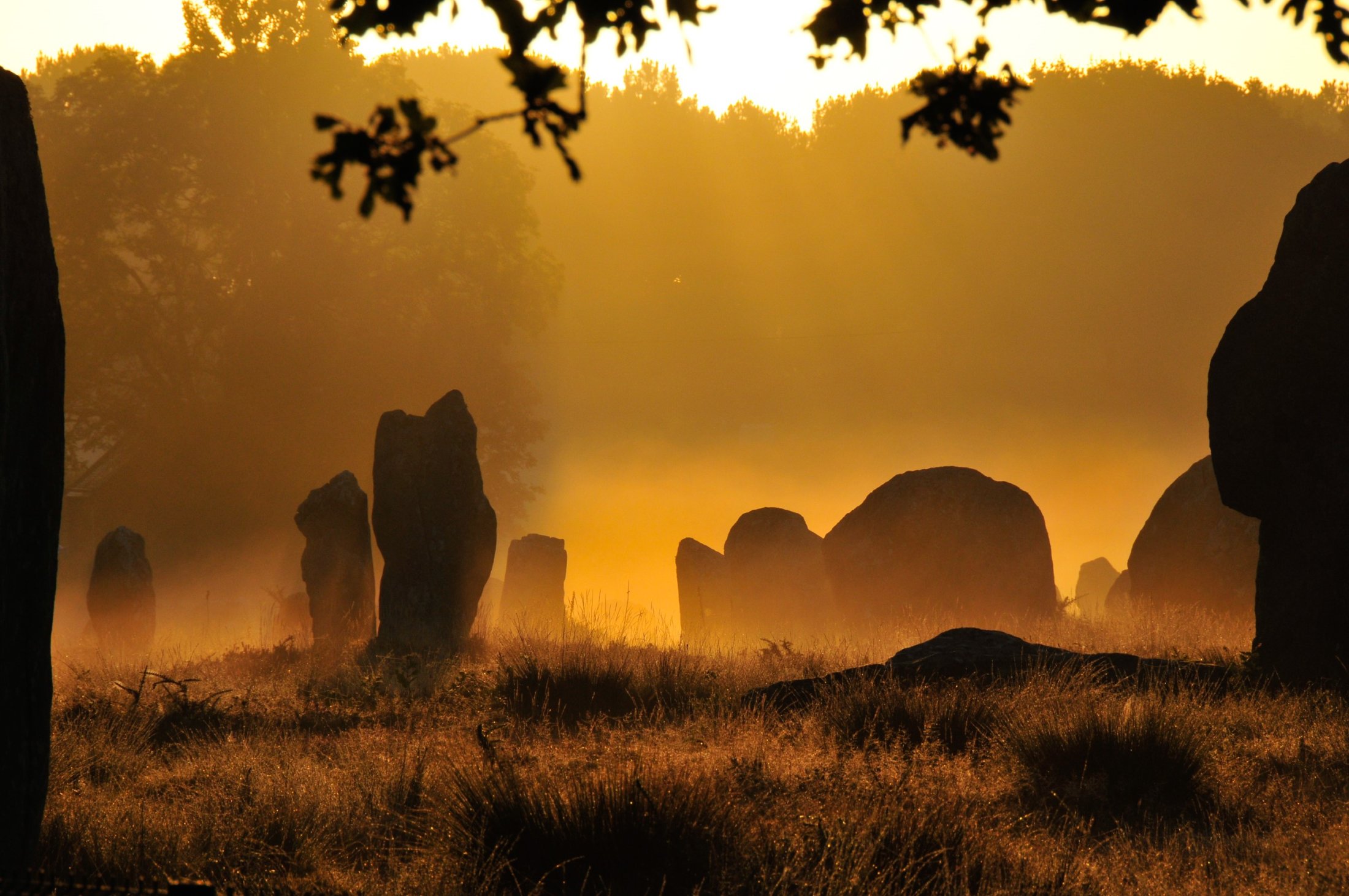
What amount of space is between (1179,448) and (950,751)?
121ft

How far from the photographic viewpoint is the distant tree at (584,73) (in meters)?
2.80

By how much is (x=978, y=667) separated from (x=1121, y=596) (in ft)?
29.9

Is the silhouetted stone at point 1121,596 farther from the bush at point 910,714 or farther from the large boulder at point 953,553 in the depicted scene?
the bush at point 910,714

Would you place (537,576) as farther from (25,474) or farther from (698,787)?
(25,474)

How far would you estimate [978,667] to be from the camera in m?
8.17

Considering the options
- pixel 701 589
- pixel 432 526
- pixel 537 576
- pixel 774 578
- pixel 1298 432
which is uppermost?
pixel 1298 432

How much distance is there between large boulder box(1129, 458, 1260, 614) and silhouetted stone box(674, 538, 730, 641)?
5.47 m

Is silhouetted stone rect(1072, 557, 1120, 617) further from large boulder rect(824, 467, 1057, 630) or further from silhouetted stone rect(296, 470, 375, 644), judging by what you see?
silhouetted stone rect(296, 470, 375, 644)

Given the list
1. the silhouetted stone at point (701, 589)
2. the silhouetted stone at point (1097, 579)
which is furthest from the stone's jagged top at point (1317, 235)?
the silhouetted stone at point (1097, 579)

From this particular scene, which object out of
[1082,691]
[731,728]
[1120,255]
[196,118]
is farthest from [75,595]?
[1120,255]

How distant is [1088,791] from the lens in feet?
18.8

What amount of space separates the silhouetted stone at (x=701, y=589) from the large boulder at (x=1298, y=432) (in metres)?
8.62

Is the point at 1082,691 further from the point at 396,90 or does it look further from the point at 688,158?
the point at 688,158

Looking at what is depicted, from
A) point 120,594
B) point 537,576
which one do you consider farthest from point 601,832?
point 537,576
